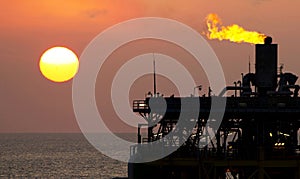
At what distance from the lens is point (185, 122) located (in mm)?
78188

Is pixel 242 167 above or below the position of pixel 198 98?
below

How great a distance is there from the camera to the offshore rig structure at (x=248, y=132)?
70188mm

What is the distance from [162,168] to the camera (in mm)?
78875

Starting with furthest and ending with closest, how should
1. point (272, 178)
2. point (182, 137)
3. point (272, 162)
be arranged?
1. point (182, 137)
2. point (272, 178)
3. point (272, 162)

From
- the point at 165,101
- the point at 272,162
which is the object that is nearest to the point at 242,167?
the point at 272,162

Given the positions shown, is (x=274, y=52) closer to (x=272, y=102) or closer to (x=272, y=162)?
(x=272, y=102)

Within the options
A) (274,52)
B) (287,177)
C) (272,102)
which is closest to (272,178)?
(287,177)

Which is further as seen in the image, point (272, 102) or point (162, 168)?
point (162, 168)

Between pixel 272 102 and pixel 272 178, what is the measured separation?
6.57 m

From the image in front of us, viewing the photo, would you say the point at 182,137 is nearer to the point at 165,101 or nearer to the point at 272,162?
the point at 165,101

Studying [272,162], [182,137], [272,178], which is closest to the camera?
[272,162]

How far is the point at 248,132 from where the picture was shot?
3027 inches

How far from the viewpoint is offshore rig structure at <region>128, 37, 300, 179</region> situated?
7019cm

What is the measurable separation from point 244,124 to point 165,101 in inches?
310
